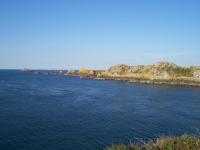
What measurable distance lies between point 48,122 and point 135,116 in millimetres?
16662

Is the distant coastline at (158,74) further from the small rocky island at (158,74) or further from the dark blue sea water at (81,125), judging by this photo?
the dark blue sea water at (81,125)

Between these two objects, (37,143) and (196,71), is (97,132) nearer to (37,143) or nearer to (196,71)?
(37,143)

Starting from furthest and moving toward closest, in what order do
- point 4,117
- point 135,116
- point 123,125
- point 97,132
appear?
1. point 135,116
2. point 4,117
3. point 123,125
4. point 97,132

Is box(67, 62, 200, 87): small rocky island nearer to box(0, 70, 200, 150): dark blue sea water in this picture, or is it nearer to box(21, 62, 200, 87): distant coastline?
box(21, 62, 200, 87): distant coastline

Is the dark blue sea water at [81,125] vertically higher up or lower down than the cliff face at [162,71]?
lower down

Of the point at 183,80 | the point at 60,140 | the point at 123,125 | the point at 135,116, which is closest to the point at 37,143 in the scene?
the point at 60,140

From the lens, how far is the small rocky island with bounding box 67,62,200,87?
139750mm

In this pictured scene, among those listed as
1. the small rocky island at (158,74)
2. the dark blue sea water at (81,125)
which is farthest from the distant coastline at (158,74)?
the dark blue sea water at (81,125)

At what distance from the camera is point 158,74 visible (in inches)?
6132

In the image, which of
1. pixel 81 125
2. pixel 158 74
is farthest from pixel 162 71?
pixel 81 125

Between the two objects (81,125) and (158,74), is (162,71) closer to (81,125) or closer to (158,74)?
(158,74)

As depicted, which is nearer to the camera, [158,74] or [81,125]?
[81,125]

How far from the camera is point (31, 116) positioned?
48594mm

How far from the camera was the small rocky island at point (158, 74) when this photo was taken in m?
140
